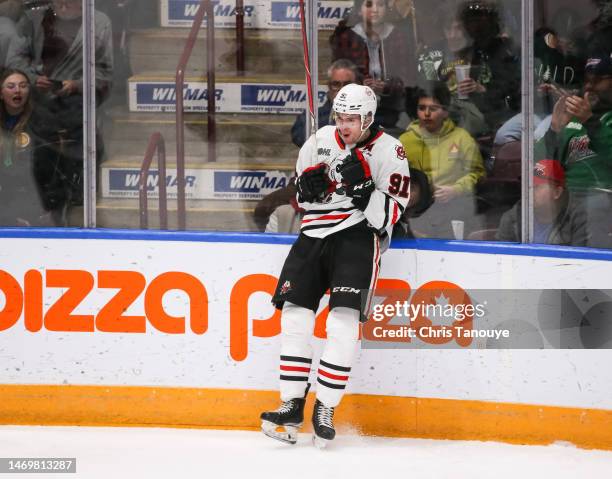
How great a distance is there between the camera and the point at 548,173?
4.80 metres

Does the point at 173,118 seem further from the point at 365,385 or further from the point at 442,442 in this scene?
the point at 442,442

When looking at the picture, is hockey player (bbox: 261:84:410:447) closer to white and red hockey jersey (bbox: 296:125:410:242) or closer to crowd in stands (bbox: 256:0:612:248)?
white and red hockey jersey (bbox: 296:125:410:242)

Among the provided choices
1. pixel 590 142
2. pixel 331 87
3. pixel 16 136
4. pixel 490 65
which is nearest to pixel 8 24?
pixel 16 136

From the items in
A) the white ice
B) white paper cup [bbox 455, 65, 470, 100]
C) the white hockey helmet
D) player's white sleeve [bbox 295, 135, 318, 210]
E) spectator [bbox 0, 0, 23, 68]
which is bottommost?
the white ice

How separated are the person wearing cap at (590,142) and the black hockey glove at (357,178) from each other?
0.70m

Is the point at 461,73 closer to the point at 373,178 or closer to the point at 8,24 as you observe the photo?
the point at 373,178

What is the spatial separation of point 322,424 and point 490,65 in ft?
4.80

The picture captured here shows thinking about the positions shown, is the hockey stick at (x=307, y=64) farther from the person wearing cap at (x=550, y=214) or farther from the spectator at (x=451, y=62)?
A: the person wearing cap at (x=550, y=214)

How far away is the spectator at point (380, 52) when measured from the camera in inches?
191

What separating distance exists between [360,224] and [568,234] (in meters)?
0.77

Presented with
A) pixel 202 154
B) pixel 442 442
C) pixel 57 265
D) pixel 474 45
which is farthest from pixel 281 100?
pixel 442 442

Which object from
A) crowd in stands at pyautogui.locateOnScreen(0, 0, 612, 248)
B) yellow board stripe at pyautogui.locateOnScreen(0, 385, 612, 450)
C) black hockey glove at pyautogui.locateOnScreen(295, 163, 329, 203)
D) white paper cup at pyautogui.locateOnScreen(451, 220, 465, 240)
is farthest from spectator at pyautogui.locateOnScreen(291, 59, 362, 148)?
yellow board stripe at pyautogui.locateOnScreen(0, 385, 612, 450)

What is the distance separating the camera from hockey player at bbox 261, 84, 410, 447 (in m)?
4.63

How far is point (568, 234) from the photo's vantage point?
15.6ft
